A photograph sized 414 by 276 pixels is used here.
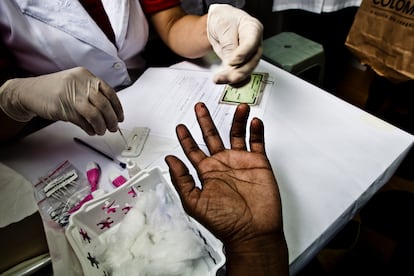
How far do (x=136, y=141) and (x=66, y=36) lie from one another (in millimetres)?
331

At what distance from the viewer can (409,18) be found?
0.93 m

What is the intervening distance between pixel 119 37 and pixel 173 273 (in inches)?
25.8

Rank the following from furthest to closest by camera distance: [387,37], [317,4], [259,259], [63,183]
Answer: [317,4], [387,37], [63,183], [259,259]

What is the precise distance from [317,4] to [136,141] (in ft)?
3.33

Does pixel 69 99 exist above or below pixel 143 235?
above

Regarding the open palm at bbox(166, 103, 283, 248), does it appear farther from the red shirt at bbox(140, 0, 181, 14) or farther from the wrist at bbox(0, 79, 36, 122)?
the red shirt at bbox(140, 0, 181, 14)

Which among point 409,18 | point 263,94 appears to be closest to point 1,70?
point 263,94

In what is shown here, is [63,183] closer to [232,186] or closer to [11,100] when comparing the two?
[11,100]

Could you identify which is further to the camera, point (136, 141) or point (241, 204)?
point (136, 141)

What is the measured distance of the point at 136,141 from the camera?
692 millimetres

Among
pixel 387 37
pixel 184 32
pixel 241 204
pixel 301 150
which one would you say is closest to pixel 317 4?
pixel 387 37

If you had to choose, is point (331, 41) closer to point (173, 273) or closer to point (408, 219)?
point (408, 219)

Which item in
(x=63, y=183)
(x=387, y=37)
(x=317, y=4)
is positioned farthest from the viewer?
(x=317, y=4)

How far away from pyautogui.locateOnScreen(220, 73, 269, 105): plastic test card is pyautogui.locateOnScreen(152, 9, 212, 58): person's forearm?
0.51ft
